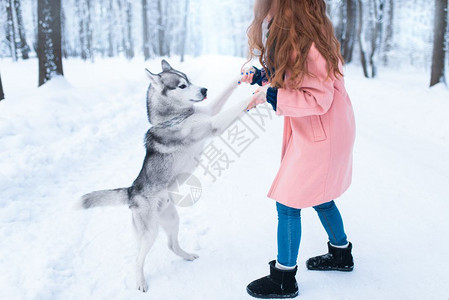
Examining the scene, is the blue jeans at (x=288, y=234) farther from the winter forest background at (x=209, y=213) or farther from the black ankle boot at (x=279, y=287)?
the winter forest background at (x=209, y=213)

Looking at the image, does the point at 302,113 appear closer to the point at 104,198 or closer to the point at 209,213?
the point at 104,198

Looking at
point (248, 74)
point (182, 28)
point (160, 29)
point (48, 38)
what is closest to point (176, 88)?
point (248, 74)

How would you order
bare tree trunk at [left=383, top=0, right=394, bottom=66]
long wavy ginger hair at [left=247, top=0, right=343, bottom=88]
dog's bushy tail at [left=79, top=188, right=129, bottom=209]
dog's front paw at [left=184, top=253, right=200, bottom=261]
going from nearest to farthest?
long wavy ginger hair at [left=247, top=0, right=343, bottom=88] < dog's bushy tail at [left=79, top=188, right=129, bottom=209] < dog's front paw at [left=184, top=253, right=200, bottom=261] < bare tree trunk at [left=383, top=0, right=394, bottom=66]

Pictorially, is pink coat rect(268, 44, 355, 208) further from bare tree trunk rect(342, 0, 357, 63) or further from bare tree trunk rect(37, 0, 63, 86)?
bare tree trunk rect(342, 0, 357, 63)

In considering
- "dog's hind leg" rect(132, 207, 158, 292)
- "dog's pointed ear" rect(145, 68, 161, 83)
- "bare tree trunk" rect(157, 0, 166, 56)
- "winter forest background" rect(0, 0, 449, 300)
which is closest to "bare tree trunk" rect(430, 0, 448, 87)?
"winter forest background" rect(0, 0, 449, 300)

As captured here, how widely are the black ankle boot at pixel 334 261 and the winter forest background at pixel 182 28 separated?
995 cm

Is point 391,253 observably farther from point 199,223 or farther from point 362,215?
point 199,223

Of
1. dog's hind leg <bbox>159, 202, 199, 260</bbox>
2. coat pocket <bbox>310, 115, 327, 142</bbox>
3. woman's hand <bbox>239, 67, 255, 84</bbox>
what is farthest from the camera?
dog's hind leg <bbox>159, 202, 199, 260</bbox>

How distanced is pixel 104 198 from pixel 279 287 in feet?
5.16

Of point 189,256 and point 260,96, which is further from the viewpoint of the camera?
point 189,256

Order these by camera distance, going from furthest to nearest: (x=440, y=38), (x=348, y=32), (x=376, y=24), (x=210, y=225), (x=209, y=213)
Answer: (x=348, y=32), (x=376, y=24), (x=440, y=38), (x=209, y=213), (x=210, y=225)

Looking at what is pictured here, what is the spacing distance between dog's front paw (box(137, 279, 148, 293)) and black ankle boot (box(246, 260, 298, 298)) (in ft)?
2.71

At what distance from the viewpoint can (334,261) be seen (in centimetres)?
257

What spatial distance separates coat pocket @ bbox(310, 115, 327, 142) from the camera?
202 centimetres
